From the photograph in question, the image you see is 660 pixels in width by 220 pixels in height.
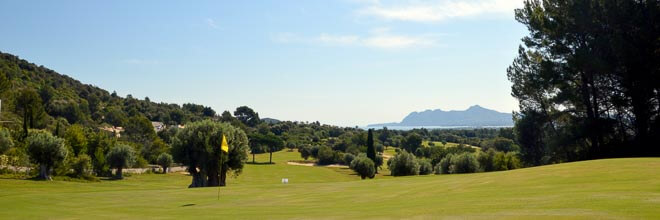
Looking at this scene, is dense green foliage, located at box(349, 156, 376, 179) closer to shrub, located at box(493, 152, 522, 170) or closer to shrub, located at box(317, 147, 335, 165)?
shrub, located at box(493, 152, 522, 170)

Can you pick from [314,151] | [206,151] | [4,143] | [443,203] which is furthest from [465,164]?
[314,151]

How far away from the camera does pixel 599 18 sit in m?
38.5

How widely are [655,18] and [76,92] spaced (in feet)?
553

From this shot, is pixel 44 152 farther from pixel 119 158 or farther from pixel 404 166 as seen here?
pixel 404 166

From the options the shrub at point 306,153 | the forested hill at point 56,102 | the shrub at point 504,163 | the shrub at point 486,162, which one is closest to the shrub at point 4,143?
the forested hill at point 56,102

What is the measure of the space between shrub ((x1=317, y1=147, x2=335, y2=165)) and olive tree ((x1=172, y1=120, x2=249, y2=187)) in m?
80.1

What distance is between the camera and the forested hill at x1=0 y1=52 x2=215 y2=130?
83.1 metres

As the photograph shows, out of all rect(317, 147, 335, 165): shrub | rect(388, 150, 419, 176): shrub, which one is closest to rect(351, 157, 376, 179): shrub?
rect(388, 150, 419, 176): shrub

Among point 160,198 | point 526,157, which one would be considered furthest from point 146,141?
point 160,198

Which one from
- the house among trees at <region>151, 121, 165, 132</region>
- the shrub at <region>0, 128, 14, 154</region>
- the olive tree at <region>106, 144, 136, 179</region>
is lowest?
the olive tree at <region>106, 144, 136, 179</region>

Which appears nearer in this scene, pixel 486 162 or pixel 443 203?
pixel 443 203

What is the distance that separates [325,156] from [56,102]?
71571 mm

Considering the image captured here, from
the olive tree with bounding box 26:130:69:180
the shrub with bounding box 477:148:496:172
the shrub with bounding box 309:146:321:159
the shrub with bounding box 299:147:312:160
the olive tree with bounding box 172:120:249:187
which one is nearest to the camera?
the olive tree with bounding box 172:120:249:187

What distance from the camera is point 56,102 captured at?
408 ft
